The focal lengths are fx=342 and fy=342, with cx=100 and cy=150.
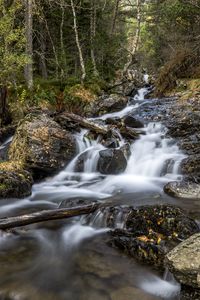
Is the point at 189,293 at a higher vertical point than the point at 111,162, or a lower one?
lower

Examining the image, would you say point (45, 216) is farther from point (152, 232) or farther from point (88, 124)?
point (88, 124)

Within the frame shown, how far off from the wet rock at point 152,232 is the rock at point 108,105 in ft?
31.5

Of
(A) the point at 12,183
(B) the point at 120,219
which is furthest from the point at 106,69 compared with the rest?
(B) the point at 120,219

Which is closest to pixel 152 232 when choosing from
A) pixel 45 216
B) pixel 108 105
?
pixel 45 216

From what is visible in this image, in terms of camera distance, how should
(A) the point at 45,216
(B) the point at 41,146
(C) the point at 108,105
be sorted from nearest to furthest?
(A) the point at 45,216, (B) the point at 41,146, (C) the point at 108,105

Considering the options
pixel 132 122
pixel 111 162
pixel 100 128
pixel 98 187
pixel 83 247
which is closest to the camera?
pixel 83 247

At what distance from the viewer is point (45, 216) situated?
6.02 m

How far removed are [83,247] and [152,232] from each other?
1241 millimetres

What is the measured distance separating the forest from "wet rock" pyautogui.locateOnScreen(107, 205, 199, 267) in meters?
0.02

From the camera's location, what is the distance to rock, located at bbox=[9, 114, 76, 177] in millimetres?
9250

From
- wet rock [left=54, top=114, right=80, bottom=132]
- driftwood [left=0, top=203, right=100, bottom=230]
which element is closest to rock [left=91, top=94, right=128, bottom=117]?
wet rock [left=54, top=114, right=80, bottom=132]

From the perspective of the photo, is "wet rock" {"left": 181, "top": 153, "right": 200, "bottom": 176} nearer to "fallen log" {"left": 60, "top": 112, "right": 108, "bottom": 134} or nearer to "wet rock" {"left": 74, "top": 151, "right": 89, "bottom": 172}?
"wet rock" {"left": 74, "top": 151, "right": 89, "bottom": 172}

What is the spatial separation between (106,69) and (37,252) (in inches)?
711

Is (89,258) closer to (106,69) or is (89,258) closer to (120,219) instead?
(120,219)
